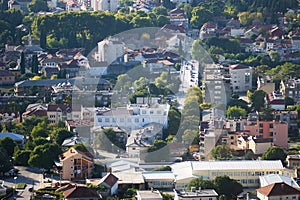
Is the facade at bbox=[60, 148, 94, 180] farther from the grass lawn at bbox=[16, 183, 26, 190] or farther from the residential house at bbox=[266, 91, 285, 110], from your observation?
the residential house at bbox=[266, 91, 285, 110]

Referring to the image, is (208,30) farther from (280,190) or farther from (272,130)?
(280,190)

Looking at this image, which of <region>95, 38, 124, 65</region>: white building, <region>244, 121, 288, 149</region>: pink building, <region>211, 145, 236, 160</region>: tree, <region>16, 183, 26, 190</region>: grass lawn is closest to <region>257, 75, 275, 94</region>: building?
<region>244, 121, 288, 149</region>: pink building

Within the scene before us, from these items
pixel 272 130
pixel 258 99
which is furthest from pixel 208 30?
pixel 272 130

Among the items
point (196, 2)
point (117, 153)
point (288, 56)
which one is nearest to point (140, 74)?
point (288, 56)

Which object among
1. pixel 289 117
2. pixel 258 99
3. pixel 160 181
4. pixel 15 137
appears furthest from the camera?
pixel 258 99

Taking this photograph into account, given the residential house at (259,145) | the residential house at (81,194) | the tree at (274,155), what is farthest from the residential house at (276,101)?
the residential house at (81,194)

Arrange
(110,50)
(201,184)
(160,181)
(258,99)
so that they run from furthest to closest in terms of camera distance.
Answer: (110,50)
(258,99)
(160,181)
(201,184)

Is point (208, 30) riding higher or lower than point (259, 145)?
higher
